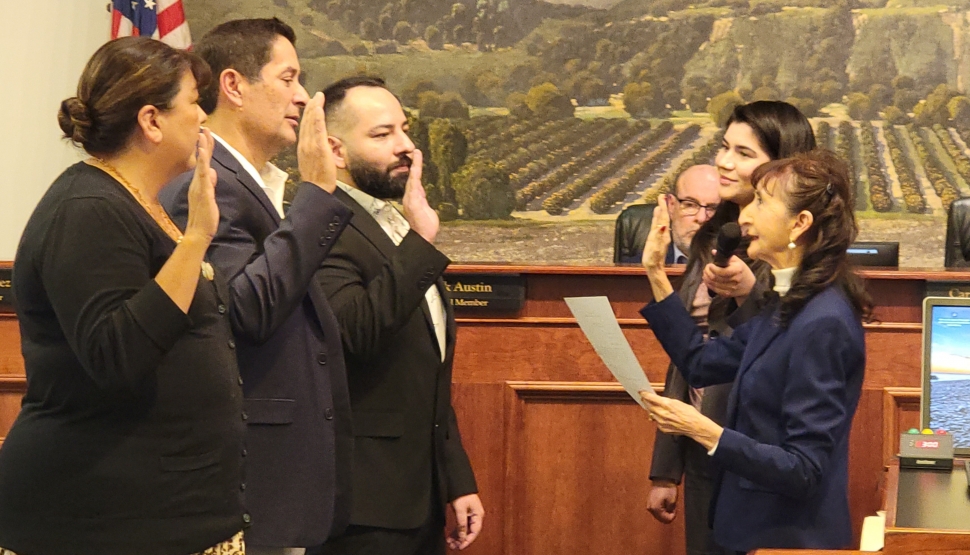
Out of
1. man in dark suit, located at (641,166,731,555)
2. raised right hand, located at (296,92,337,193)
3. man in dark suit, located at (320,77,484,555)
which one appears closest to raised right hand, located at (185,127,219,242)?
raised right hand, located at (296,92,337,193)

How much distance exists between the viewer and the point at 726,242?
261 centimetres

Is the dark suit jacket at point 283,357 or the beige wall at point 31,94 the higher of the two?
the beige wall at point 31,94

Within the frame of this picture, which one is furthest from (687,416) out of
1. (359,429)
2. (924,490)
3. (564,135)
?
(564,135)

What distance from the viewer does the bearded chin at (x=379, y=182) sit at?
2844 mm

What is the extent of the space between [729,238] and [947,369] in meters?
0.72

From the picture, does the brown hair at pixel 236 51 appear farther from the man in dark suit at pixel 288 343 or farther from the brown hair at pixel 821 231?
the brown hair at pixel 821 231

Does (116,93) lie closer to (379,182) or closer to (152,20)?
(379,182)

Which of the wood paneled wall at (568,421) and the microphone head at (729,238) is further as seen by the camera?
the wood paneled wall at (568,421)

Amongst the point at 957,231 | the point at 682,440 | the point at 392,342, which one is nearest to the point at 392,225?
the point at 392,342

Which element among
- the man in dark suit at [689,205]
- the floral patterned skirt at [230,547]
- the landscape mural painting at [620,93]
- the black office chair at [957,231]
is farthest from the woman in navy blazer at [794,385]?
the landscape mural painting at [620,93]

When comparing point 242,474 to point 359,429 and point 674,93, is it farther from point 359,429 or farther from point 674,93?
point 674,93

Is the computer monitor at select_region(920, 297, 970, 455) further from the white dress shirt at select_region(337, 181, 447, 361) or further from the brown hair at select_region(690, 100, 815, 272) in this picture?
the white dress shirt at select_region(337, 181, 447, 361)

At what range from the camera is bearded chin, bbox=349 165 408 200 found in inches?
112

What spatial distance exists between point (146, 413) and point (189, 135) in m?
0.48
